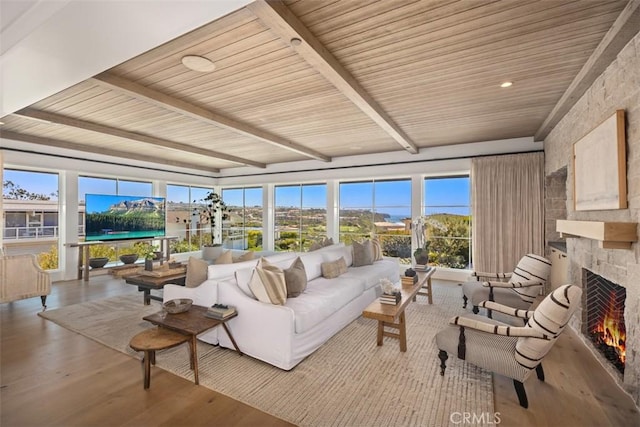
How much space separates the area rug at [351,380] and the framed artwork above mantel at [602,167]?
6.02ft

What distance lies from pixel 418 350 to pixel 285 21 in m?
3.17

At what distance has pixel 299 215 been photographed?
8.03 metres

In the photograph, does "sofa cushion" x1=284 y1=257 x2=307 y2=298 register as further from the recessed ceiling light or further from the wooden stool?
the recessed ceiling light

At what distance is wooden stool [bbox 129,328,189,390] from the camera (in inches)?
87.3

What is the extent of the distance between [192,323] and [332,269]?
2071 millimetres

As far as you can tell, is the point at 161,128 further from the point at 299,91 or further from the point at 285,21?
the point at 285,21

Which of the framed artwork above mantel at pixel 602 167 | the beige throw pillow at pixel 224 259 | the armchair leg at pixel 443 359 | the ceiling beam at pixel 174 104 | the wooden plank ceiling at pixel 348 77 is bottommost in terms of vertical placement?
the armchair leg at pixel 443 359

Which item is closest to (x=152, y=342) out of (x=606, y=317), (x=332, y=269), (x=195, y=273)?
(x=195, y=273)

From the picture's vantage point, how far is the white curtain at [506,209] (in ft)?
16.4

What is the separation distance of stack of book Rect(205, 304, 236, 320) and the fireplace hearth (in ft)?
11.3

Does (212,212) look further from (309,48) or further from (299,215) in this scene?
(309,48)

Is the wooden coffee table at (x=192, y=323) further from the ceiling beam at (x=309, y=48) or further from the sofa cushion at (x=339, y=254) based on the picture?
the ceiling beam at (x=309, y=48)

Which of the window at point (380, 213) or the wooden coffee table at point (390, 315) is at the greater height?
the window at point (380, 213)

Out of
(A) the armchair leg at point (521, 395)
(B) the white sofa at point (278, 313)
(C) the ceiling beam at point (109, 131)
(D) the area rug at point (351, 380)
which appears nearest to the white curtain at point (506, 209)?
(D) the area rug at point (351, 380)
